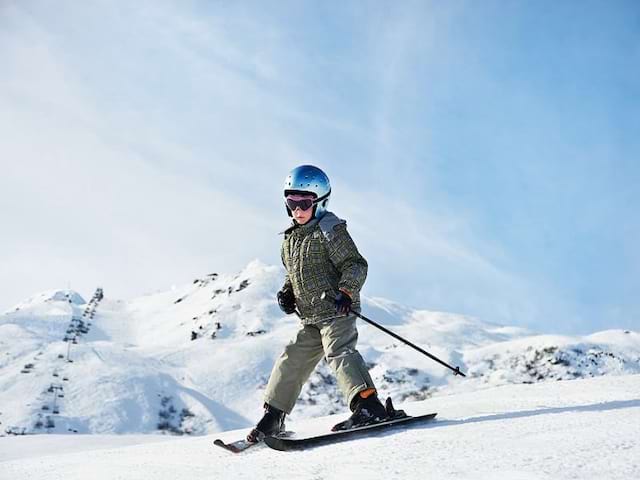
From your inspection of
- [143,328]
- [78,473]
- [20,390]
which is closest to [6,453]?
[78,473]

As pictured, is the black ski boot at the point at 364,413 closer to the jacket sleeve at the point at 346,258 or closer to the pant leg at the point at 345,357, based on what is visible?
the pant leg at the point at 345,357

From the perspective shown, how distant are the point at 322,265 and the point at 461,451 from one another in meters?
1.90

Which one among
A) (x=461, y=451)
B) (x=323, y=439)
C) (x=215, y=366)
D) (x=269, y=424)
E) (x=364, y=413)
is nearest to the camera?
(x=461, y=451)

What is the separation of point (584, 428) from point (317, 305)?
201 cm

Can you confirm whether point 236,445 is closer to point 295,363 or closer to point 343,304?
point 295,363

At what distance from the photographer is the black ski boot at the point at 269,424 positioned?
426 cm

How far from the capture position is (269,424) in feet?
14.5

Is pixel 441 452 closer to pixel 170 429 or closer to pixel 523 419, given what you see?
pixel 523 419

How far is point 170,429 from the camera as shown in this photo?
3234cm

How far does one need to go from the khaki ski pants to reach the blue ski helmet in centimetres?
92

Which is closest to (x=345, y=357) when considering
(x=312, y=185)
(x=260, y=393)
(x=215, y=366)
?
(x=312, y=185)

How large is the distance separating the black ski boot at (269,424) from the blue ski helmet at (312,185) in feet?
5.01

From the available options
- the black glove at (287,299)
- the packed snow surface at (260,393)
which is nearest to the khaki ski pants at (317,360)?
the black glove at (287,299)

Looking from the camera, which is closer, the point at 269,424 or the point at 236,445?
the point at 236,445
